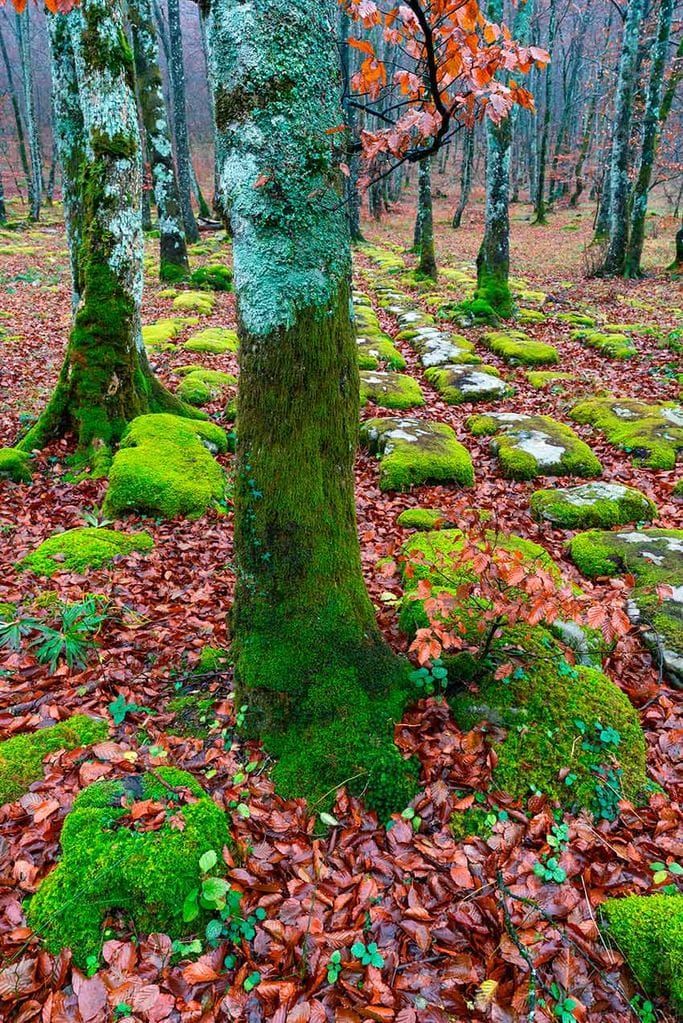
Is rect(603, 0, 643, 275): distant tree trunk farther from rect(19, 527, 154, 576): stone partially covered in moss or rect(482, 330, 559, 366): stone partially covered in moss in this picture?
rect(19, 527, 154, 576): stone partially covered in moss

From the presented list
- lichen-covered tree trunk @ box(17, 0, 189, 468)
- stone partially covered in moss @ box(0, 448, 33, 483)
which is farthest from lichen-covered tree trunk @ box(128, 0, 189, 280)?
stone partially covered in moss @ box(0, 448, 33, 483)

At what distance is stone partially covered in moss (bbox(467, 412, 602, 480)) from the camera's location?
6.46 metres

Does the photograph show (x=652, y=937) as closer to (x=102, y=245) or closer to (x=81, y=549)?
(x=81, y=549)

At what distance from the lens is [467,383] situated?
885 centimetres

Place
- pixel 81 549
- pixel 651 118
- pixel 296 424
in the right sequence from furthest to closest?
pixel 651 118
pixel 81 549
pixel 296 424

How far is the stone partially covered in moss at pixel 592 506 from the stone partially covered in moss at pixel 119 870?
409 centimetres

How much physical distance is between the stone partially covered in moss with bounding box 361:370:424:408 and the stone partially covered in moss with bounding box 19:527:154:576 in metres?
4.05

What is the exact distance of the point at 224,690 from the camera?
3.52 metres

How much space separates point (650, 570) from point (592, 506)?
3.72ft

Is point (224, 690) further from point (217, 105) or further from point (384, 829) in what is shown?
point (217, 105)

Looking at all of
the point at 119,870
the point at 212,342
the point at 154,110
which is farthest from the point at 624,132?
the point at 119,870

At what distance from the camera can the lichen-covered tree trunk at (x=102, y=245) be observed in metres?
5.92

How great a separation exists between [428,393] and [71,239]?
17.0 ft

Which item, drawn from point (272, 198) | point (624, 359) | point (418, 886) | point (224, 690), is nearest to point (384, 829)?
point (418, 886)
